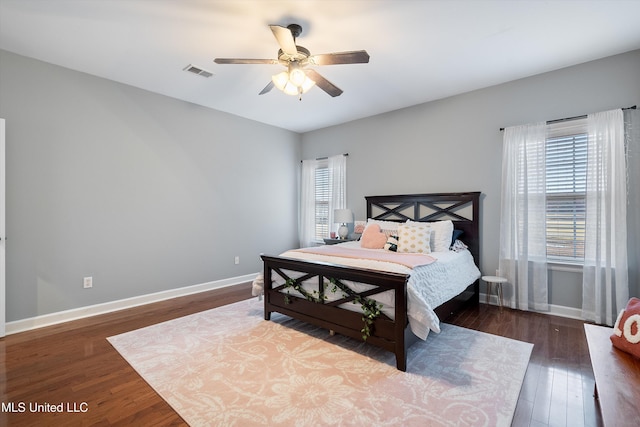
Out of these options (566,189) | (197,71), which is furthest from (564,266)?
(197,71)

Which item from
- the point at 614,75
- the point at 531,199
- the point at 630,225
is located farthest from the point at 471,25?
the point at 630,225

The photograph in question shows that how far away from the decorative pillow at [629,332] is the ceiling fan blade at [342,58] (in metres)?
2.42

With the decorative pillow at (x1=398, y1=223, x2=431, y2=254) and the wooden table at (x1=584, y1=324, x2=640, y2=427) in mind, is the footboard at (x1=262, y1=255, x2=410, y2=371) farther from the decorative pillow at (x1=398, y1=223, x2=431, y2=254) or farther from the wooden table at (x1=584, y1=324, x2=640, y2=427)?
the decorative pillow at (x1=398, y1=223, x2=431, y2=254)

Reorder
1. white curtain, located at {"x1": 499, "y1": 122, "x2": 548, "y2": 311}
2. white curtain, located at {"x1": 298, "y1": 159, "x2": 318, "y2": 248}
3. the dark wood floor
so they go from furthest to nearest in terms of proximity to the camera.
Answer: white curtain, located at {"x1": 298, "y1": 159, "x2": 318, "y2": 248} → white curtain, located at {"x1": 499, "y1": 122, "x2": 548, "y2": 311} → the dark wood floor

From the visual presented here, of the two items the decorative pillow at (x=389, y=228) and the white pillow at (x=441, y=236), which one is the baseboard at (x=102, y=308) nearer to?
the decorative pillow at (x=389, y=228)

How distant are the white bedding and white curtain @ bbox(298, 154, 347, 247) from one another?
238cm

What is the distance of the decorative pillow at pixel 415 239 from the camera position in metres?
3.52

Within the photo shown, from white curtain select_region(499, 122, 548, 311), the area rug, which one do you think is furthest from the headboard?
the area rug

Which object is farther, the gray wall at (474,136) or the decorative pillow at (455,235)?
the decorative pillow at (455,235)

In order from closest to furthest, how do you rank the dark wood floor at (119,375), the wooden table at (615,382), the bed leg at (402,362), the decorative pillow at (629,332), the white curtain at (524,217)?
the wooden table at (615,382) < the decorative pillow at (629,332) < the dark wood floor at (119,375) < the bed leg at (402,362) < the white curtain at (524,217)

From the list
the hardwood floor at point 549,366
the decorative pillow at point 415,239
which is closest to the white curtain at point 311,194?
the decorative pillow at point 415,239

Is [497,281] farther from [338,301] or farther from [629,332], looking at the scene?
[338,301]

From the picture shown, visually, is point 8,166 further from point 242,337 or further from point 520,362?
point 520,362

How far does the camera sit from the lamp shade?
511 cm
